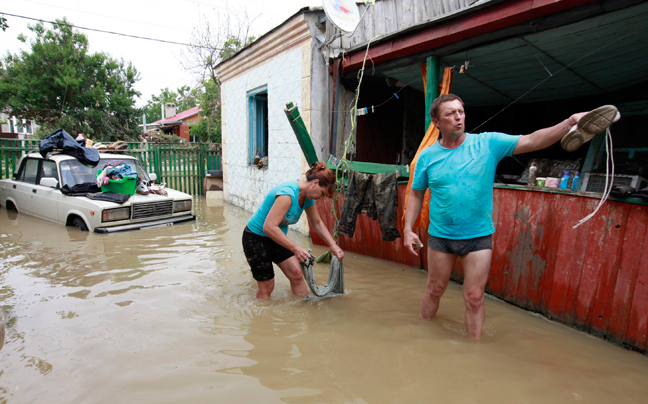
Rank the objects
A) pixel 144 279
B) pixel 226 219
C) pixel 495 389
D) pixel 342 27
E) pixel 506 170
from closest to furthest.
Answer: pixel 495 389 → pixel 144 279 → pixel 342 27 → pixel 506 170 → pixel 226 219

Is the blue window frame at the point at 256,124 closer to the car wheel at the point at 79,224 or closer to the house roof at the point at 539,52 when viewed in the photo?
the house roof at the point at 539,52

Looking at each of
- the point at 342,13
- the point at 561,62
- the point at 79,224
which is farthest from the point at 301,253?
the point at 79,224

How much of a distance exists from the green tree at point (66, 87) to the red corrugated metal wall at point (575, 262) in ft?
91.5

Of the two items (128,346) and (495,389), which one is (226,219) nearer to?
(128,346)

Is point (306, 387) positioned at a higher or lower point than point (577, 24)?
lower

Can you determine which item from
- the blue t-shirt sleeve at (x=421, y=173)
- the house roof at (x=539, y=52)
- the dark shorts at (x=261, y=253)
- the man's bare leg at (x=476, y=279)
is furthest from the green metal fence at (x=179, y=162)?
the man's bare leg at (x=476, y=279)

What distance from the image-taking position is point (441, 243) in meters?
2.97

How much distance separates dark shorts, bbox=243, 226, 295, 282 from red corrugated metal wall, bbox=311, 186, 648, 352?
2352mm

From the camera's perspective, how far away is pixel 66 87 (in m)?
23.8

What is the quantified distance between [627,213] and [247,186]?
8699mm

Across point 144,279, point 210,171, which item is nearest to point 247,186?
point 210,171

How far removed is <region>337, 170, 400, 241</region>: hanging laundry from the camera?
4.91 meters

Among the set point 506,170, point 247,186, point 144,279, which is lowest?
point 144,279

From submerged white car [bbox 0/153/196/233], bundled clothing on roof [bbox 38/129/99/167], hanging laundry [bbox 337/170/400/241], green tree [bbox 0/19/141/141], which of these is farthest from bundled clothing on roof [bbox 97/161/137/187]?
green tree [bbox 0/19/141/141]
